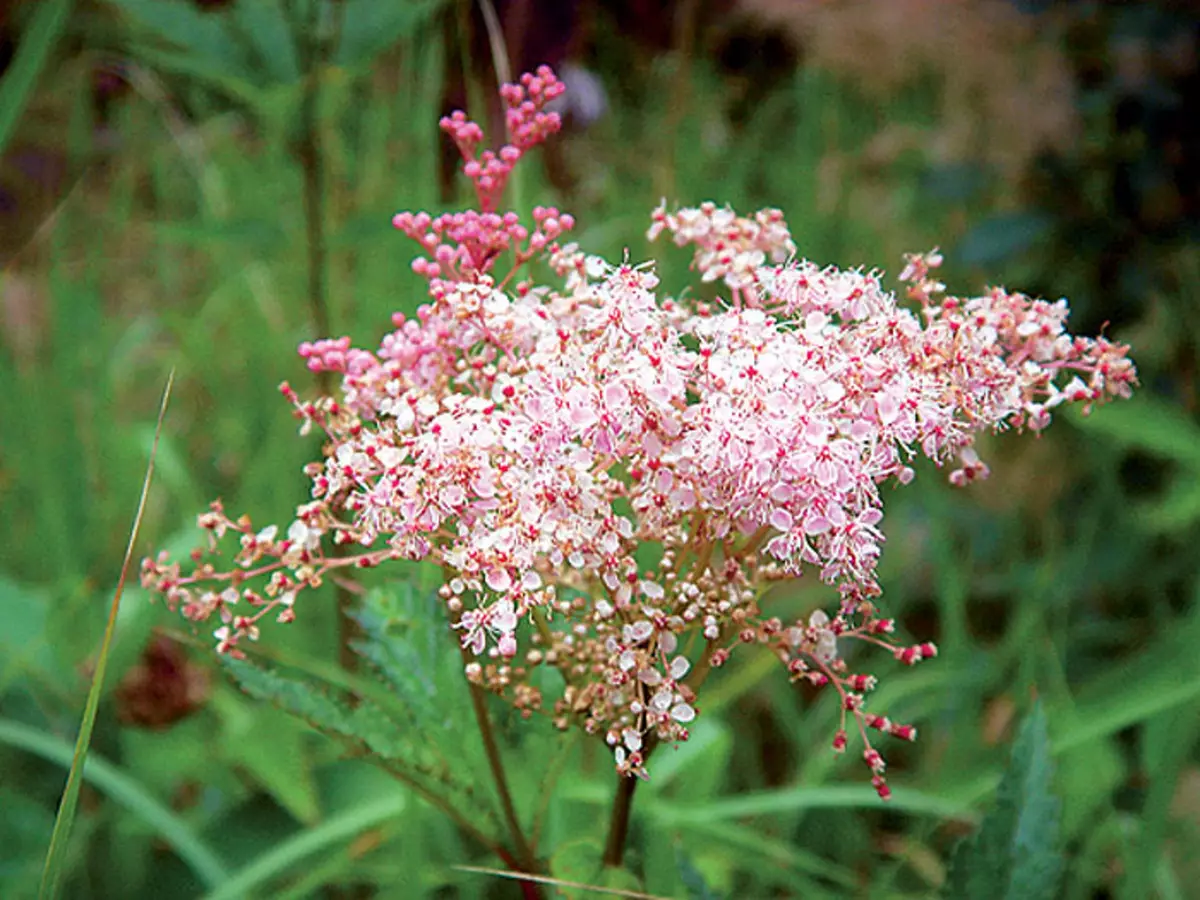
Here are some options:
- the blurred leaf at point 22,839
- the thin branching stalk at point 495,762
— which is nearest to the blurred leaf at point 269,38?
the thin branching stalk at point 495,762

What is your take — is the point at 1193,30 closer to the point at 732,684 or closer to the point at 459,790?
the point at 732,684

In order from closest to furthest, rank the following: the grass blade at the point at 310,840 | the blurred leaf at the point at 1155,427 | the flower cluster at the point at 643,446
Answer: the flower cluster at the point at 643,446
the grass blade at the point at 310,840
the blurred leaf at the point at 1155,427

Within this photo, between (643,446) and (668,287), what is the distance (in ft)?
5.03

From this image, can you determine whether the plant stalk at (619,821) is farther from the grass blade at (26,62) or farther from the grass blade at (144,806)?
the grass blade at (26,62)

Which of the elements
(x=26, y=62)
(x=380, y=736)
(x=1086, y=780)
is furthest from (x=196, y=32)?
(x=1086, y=780)

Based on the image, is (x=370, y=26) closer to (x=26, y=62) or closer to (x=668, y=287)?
(x=26, y=62)

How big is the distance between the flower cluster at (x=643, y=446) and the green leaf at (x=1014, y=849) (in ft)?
0.82

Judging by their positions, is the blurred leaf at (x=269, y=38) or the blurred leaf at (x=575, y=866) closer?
the blurred leaf at (x=575, y=866)

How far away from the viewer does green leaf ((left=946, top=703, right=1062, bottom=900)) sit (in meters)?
0.90

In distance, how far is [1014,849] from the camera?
918mm

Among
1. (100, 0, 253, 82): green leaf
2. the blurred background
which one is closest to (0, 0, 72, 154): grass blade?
the blurred background

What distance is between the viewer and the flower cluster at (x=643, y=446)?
69cm

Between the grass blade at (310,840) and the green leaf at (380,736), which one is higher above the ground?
the green leaf at (380,736)

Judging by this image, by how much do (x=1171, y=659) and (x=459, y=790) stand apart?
1.16 metres
